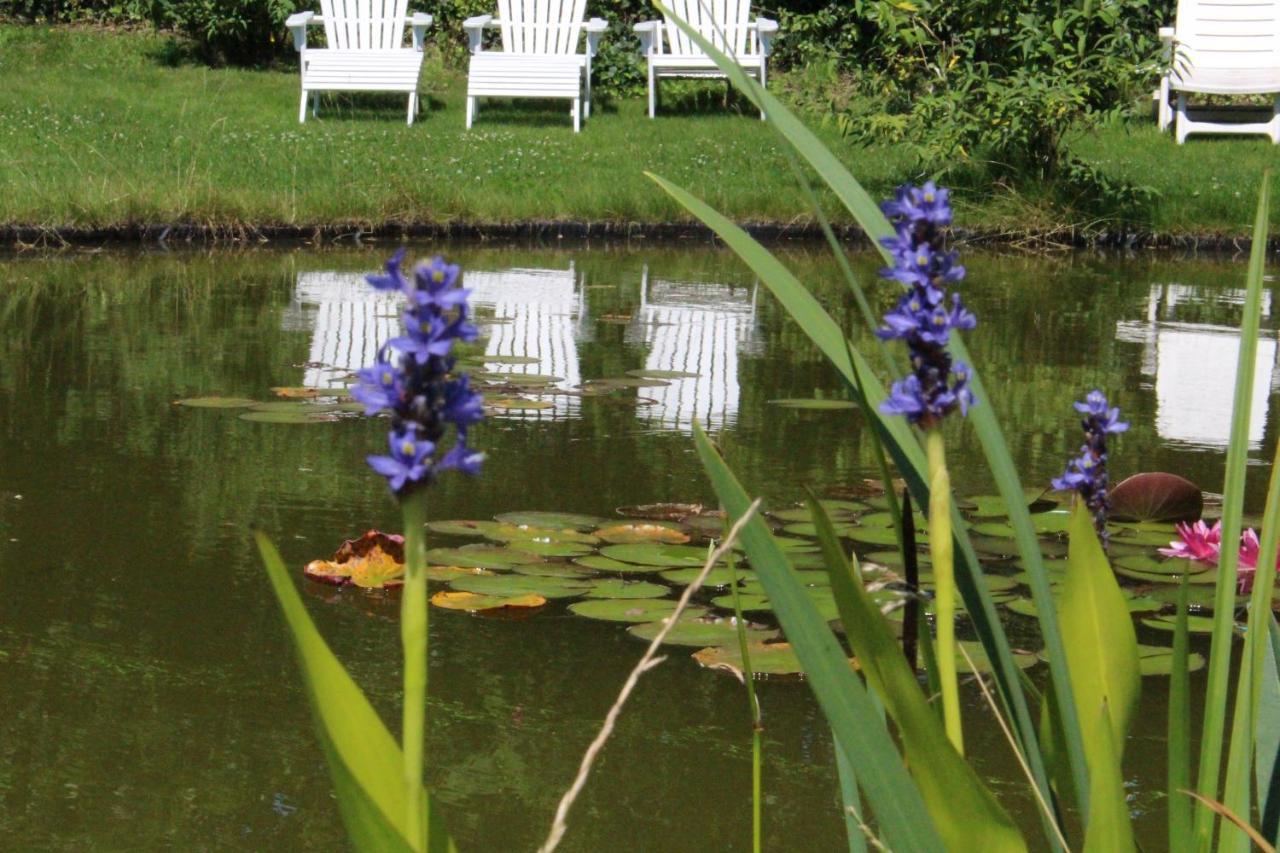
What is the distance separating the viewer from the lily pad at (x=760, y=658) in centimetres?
245

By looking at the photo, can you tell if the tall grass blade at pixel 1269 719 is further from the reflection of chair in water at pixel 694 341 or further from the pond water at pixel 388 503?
the reflection of chair in water at pixel 694 341

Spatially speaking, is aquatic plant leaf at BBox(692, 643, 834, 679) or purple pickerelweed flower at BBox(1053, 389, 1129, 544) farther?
aquatic plant leaf at BBox(692, 643, 834, 679)

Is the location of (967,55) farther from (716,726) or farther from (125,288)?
(716,726)

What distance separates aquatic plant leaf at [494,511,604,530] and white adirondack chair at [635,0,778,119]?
334 inches

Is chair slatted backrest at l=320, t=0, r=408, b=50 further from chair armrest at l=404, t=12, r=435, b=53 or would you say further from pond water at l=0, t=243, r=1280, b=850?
pond water at l=0, t=243, r=1280, b=850

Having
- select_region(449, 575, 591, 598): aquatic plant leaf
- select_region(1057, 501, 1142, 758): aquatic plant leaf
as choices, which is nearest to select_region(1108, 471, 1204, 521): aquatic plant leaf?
select_region(449, 575, 591, 598): aquatic plant leaf

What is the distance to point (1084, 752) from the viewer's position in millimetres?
1024

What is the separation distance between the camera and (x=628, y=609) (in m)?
2.68

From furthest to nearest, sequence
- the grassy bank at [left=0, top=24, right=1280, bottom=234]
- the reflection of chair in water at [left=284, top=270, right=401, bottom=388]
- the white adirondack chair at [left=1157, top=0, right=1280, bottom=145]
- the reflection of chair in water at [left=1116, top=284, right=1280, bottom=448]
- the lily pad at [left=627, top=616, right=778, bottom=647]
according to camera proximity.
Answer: the white adirondack chair at [left=1157, top=0, right=1280, bottom=145] < the grassy bank at [left=0, top=24, right=1280, bottom=234] < the reflection of chair in water at [left=284, top=270, right=401, bottom=388] < the reflection of chair in water at [left=1116, top=284, right=1280, bottom=448] < the lily pad at [left=627, top=616, right=778, bottom=647]

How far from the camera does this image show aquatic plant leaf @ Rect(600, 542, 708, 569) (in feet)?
9.62

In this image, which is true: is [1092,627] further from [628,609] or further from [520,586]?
[520,586]

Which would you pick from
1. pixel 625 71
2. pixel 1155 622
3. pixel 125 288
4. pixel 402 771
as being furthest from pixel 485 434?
pixel 625 71

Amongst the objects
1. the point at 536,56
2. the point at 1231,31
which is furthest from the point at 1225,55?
the point at 536,56

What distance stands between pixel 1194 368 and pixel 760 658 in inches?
136
